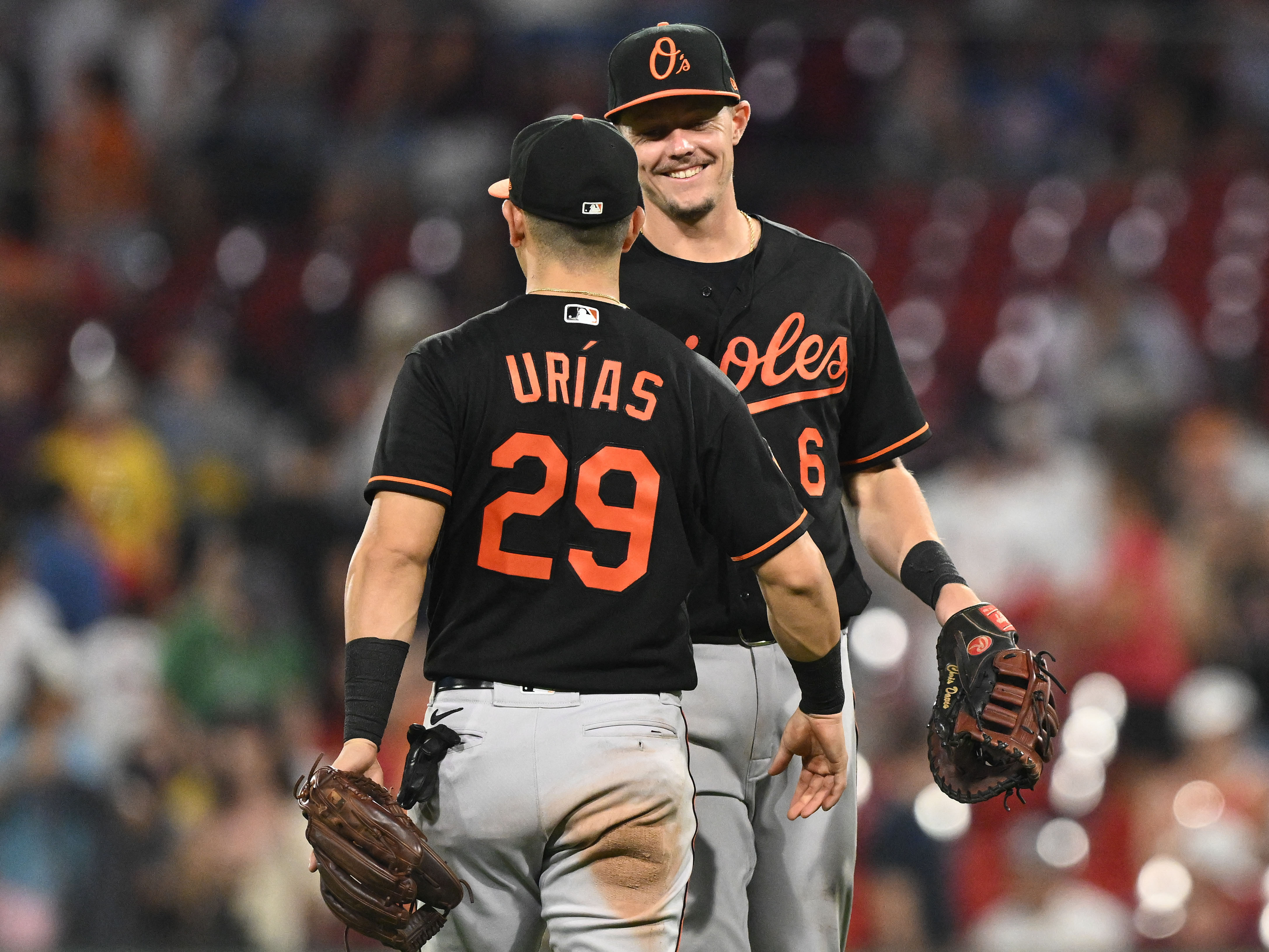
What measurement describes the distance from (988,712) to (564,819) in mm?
832

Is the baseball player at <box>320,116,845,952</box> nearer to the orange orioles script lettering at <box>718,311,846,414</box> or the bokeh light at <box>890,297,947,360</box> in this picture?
the orange orioles script lettering at <box>718,311,846,414</box>

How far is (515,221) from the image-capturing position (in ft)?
9.47

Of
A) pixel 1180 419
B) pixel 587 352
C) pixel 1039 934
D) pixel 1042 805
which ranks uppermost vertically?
pixel 587 352

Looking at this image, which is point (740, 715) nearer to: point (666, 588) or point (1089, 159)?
point (666, 588)

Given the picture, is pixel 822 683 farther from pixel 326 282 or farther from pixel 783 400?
pixel 326 282

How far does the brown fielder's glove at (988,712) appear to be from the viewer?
3033mm

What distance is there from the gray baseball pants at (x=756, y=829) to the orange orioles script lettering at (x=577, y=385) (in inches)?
26.9

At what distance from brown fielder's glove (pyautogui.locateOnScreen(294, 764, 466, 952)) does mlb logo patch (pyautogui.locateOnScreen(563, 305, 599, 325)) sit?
821 millimetres

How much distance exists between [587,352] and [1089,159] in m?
6.59

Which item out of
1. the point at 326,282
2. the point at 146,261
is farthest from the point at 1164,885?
the point at 146,261

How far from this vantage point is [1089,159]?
344 inches

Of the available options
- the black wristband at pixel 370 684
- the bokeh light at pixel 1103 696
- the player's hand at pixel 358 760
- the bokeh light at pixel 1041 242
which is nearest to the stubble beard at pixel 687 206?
the black wristband at pixel 370 684

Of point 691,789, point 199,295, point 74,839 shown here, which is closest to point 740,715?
point 691,789

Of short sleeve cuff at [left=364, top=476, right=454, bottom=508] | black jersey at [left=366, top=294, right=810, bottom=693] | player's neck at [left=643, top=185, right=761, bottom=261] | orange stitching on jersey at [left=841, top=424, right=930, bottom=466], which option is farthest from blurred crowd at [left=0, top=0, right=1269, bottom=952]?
short sleeve cuff at [left=364, top=476, right=454, bottom=508]
